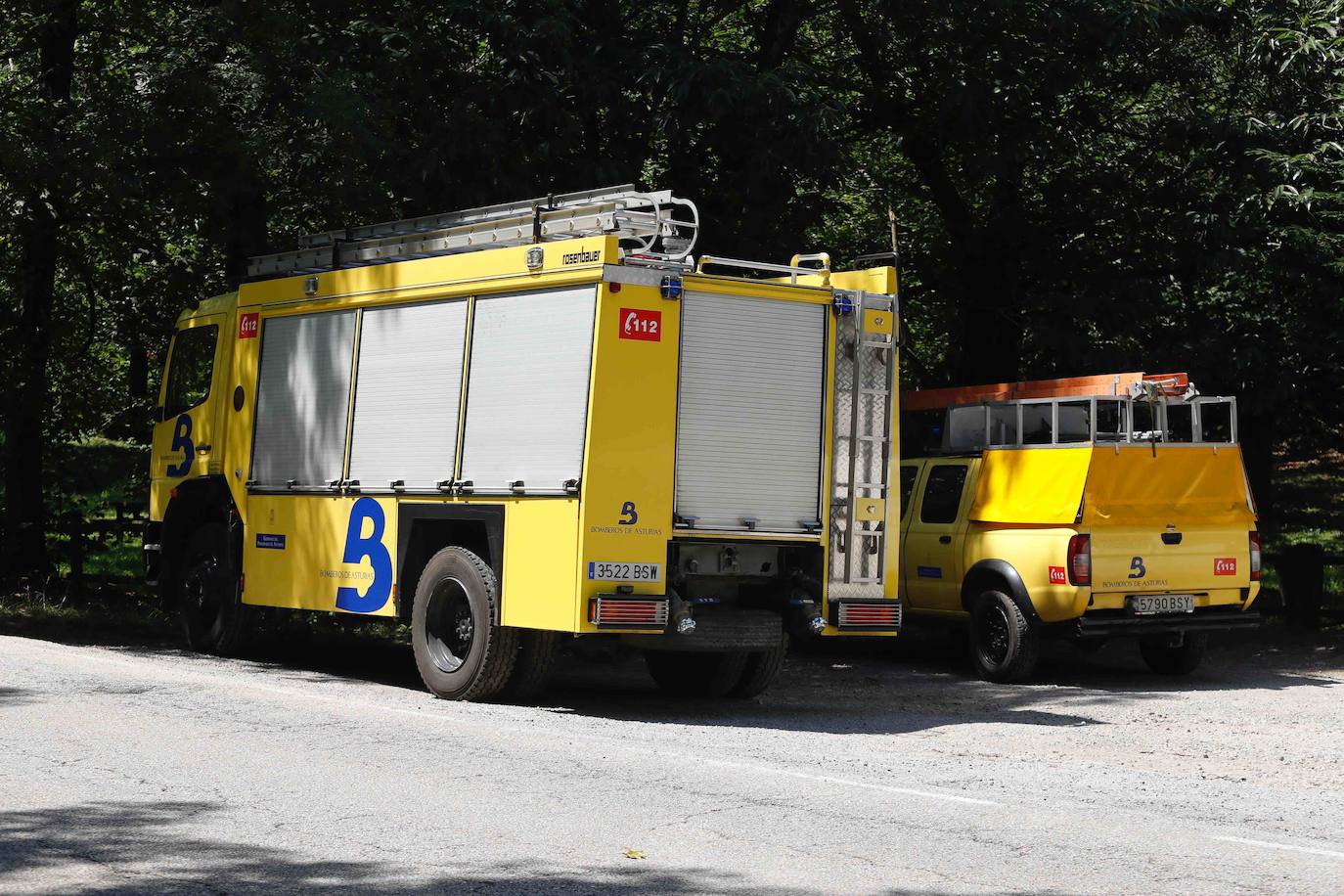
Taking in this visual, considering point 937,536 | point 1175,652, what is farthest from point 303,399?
point 1175,652

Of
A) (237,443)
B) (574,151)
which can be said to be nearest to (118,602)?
(237,443)

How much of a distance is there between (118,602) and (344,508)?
306 inches

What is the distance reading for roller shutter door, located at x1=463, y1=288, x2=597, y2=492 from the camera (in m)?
11.2

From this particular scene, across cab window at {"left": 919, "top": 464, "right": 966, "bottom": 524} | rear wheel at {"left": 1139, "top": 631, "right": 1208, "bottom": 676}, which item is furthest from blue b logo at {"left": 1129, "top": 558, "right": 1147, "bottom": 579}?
cab window at {"left": 919, "top": 464, "right": 966, "bottom": 524}

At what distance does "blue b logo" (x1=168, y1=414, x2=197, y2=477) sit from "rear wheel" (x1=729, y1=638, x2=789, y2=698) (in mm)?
5580

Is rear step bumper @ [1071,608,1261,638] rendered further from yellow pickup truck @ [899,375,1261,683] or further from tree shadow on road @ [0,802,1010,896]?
tree shadow on road @ [0,802,1010,896]

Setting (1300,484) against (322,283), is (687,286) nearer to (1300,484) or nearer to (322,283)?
(322,283)

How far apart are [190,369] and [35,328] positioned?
4.96m

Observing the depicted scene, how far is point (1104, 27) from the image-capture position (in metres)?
17.9

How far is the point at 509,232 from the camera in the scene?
12414mm

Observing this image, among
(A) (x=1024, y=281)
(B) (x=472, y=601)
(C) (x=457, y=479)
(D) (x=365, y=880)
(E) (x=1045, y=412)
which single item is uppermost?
(A) (x=1024, y=281)

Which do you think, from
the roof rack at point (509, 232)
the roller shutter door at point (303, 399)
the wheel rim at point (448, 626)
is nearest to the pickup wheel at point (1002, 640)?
the roof rack at point (509, 232)

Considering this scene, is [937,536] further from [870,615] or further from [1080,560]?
[870,615]

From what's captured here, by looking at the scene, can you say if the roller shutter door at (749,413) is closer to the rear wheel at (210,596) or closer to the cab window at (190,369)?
the rear wheel at (210,596)
